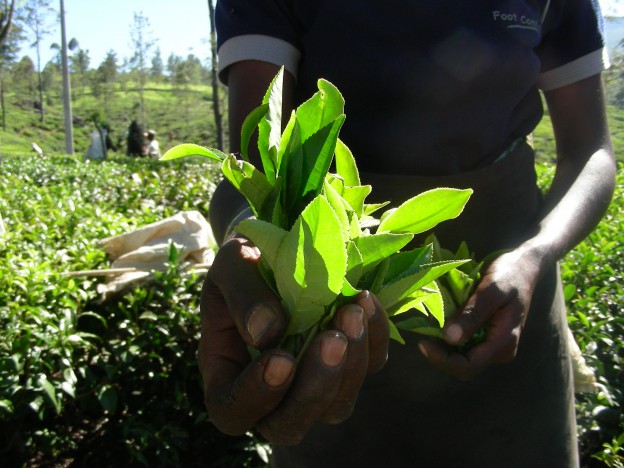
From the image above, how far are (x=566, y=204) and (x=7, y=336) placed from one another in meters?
1.91

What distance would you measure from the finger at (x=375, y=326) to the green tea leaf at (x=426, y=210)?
0.50ft

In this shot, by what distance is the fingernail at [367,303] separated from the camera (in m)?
0.91

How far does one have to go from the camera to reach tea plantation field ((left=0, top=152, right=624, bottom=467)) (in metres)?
2.22

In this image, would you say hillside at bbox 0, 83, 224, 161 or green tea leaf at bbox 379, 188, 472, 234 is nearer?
green tea leaf at bbox 379, 188, 472, 234

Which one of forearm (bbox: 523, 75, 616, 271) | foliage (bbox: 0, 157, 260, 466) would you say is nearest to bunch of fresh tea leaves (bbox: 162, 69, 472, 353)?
forearm (bbox: 523, 75, 616, 271)

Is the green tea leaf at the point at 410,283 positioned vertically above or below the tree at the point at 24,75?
below

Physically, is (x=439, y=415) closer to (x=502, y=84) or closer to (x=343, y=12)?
(x=502, y=84)

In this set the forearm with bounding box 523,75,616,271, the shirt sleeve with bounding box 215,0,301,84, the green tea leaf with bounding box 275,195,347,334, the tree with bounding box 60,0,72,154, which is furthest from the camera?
the tree with bounding box 60,0,72,154

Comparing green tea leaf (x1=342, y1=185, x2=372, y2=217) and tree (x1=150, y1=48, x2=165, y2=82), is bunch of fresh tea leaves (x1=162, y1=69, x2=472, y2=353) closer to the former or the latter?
green tea leaf (x1=342, y1=185, x2=372, y2=217)

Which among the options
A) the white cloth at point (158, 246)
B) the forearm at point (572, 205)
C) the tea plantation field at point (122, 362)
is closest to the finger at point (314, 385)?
the forearm at point (572, 205)

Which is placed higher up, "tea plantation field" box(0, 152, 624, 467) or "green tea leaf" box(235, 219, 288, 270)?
"green tea leaf" box(235, 219, 288, 270)

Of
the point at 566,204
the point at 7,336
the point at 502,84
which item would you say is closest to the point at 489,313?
the point at 566,204

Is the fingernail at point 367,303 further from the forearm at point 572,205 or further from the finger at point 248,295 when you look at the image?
the forearm at point 572,205

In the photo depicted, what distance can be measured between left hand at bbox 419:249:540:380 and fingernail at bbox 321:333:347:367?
16.6 inches
